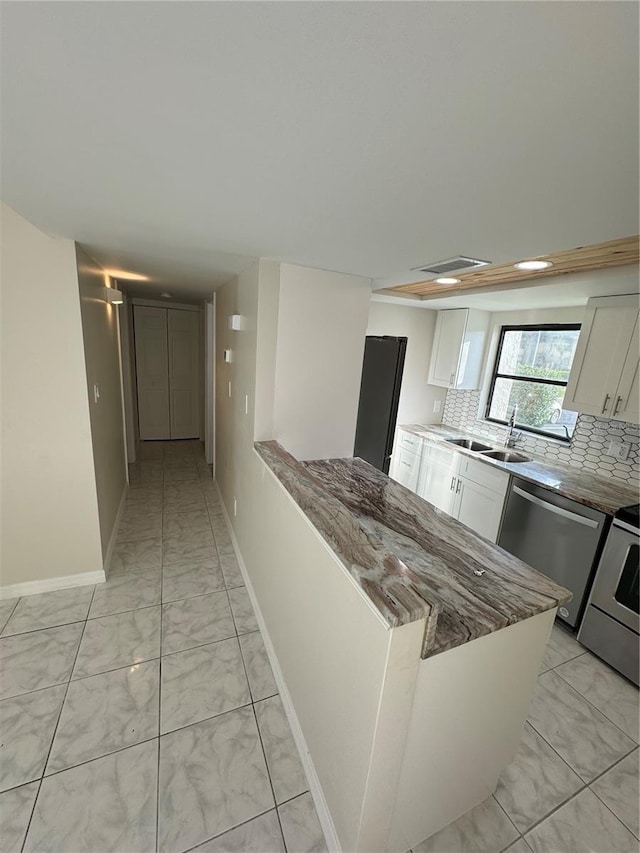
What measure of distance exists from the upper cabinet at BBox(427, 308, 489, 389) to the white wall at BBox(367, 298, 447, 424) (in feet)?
0.67

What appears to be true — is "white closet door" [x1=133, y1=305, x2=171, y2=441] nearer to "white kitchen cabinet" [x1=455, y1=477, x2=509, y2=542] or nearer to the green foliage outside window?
"white kitchen cabinet" [x1=455, y1=477, x2=509, y2=542]

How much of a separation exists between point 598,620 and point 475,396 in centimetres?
235

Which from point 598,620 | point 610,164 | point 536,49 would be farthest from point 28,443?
point 598,620

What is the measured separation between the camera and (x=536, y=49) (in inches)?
22.0

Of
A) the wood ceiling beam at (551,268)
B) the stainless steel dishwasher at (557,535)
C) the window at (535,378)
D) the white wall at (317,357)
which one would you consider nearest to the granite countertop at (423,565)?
the white wall at (317,357)

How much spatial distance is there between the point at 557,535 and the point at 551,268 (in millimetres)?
1771

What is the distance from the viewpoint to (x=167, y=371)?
5586 millimetres

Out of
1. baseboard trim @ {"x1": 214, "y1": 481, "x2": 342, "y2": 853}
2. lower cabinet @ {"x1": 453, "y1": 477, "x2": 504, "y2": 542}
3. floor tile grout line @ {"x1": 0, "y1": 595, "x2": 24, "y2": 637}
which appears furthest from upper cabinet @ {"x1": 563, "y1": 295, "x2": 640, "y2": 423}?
floor tile grout line @ {"x1": 0, "y1": 595, "x2": 24, "y2": 637}

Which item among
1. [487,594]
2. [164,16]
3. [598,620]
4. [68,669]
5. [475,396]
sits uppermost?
[164,16]

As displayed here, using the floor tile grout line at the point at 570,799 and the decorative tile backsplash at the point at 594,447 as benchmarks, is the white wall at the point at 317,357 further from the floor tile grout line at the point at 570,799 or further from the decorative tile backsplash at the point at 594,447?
the floor tile grout line at the point at 570,799

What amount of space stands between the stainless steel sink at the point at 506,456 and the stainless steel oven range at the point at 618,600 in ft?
3.34

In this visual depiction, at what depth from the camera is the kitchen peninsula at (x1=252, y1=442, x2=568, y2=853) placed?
1006 millimetres

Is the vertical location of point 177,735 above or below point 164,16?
below

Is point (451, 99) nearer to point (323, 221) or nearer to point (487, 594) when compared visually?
point (323, 221)
